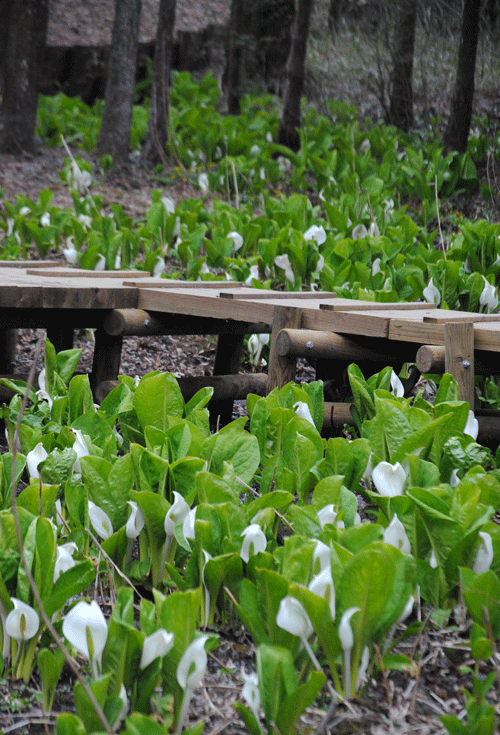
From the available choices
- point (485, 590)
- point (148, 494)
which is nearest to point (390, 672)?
point (485, 590)

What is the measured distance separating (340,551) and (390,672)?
0.33 meters

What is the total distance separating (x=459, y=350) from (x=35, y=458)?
1490mm

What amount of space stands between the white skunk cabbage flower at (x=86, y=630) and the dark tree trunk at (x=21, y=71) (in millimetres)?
9033

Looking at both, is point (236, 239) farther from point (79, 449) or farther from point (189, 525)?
point (189, 525)

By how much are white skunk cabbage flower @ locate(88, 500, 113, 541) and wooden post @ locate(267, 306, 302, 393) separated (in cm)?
137

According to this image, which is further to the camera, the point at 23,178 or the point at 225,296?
the point at 23,178

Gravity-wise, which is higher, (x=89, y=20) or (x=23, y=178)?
(x=89, y=20)

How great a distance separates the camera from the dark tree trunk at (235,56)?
13914 millimetres

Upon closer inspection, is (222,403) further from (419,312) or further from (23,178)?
(23,178)

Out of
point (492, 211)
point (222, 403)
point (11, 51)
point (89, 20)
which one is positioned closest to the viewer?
point (222, 403)

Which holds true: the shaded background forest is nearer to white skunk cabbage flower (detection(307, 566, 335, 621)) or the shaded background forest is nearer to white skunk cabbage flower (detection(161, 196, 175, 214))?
white skunk cabbage flower (detection(161, 196, 175, 214))

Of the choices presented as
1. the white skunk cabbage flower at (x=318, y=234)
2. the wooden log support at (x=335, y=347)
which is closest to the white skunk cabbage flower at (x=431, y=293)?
the wooden log support at (x=335, y=347)

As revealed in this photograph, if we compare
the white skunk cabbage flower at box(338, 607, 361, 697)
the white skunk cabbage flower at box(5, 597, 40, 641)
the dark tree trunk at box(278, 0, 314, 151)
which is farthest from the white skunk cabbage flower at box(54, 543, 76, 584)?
the dark tree trunk at box(278, 0, 314, 151)

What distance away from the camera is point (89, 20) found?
1844cm
